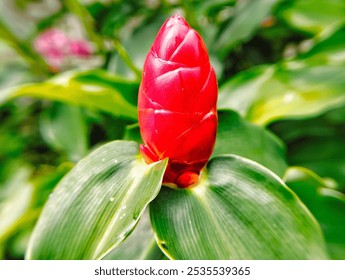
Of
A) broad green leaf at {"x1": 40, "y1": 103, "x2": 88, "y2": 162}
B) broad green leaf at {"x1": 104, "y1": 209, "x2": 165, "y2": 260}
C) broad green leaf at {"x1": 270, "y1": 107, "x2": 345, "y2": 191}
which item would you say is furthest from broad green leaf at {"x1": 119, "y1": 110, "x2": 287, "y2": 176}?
broad green leaf at {"x1": 40, "y1": 103, "x2": 88, "y2": 162}

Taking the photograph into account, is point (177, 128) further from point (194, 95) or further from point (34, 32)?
point (34, 32)

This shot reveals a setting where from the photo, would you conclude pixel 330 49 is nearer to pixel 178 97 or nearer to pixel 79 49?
pixel 178 97

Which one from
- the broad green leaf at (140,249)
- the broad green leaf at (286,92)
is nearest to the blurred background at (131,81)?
the broad green leaf at (286,92)

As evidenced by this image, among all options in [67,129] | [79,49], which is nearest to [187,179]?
[67,129]

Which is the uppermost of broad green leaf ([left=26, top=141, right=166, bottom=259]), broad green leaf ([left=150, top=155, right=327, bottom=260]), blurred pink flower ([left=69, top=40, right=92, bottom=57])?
broad green leaf ([left=26, top=141, right=166, bottom=259])

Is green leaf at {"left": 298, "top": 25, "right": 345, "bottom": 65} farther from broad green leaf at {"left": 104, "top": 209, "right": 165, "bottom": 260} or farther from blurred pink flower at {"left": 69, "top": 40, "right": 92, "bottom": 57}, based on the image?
blurred pink flower at {"left": 69, "top": 40, "right": 92, "bottom": 57}

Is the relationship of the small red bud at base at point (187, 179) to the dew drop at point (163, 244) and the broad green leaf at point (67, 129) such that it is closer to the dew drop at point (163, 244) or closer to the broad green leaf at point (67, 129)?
the dew drop at point (163, 244)
